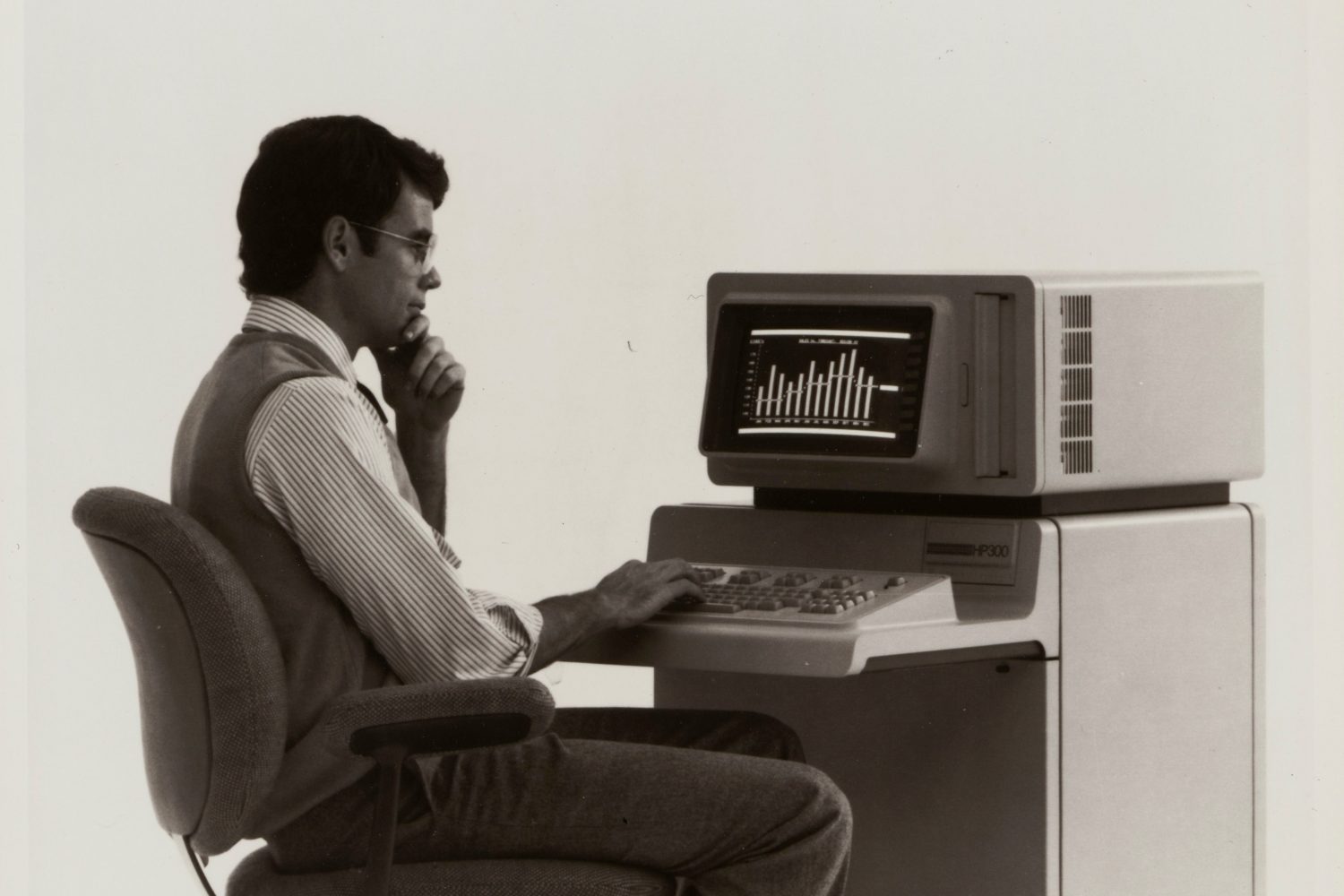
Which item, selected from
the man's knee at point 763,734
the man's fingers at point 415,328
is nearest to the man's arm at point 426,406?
the man's fingers at point 415,328

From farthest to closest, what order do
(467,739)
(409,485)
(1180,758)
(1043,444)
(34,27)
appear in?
(34,27) < (1180,758) < (1043,444) < (409,485) < (467,739)

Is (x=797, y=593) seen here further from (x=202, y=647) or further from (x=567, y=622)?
(x=202, y=647)

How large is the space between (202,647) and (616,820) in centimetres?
54

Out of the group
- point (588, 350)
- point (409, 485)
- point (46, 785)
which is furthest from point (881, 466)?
point (46, 785)

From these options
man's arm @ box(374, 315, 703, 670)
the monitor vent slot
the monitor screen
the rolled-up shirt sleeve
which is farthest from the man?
the monitor vent slot

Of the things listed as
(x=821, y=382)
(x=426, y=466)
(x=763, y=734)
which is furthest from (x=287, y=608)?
(x=821, y=382)

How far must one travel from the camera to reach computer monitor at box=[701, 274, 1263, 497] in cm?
307

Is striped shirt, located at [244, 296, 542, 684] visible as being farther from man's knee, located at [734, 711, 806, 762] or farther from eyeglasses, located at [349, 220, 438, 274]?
man's knee, located at [734, 711, 806, 762]

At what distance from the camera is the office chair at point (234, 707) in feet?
7.87

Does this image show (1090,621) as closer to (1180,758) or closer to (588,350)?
(1180,758)

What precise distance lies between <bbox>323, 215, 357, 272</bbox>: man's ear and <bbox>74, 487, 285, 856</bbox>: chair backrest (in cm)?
44

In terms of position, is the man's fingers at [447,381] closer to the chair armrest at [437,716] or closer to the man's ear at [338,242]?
the man's ear at [338,242]

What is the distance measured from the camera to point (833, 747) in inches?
132

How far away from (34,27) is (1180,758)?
2424 millimetres
